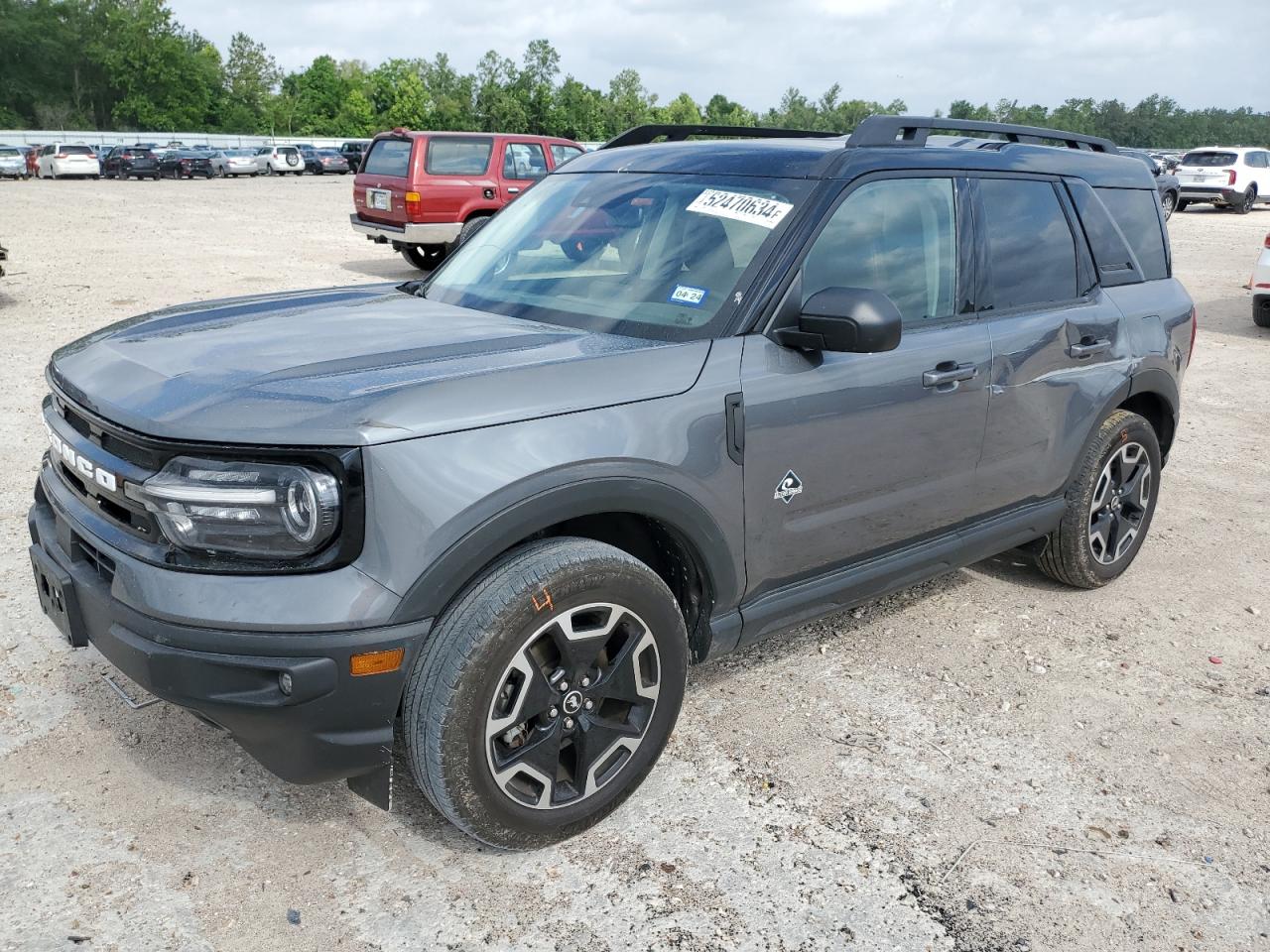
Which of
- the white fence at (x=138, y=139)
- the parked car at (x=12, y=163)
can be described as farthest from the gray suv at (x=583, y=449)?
the white fence at (x=138, y=139)

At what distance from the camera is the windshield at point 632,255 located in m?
3.24

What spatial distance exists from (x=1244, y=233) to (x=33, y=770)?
2573 cm

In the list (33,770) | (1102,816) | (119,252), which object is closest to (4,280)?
(119,252)

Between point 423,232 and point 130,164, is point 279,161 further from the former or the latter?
point 423,232

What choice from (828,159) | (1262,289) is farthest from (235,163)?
(828,159)

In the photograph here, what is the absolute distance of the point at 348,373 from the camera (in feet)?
8.80

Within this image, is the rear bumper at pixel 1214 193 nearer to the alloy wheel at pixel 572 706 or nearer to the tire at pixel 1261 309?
the tire at pixel 1261 309

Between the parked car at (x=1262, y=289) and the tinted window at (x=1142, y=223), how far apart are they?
753cm

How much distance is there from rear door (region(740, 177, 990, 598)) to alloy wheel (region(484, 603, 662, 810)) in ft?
1.67

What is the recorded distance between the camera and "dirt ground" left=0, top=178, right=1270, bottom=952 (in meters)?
2.62

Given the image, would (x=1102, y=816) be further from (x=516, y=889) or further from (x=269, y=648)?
(x=269, y=648)

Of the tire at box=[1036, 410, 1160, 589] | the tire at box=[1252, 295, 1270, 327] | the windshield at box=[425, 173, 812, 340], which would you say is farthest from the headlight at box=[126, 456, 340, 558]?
the tire at box=[1252, 295, 1270, 327]

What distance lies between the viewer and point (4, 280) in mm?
13195

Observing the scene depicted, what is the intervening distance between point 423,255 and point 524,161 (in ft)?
6.58
